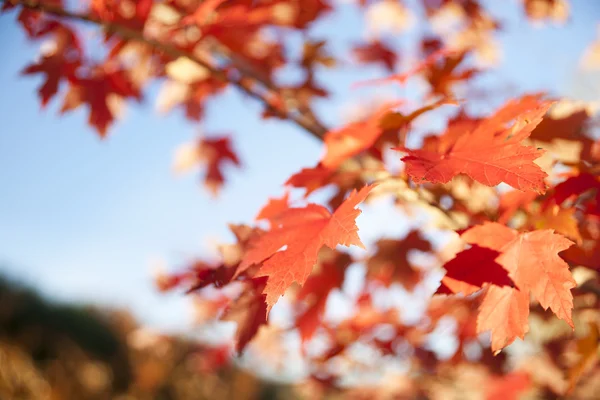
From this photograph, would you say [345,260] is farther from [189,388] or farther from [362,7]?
[189,388]

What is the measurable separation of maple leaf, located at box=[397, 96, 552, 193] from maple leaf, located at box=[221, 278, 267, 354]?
468 millimetres

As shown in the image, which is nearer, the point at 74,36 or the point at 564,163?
the point at 564,163

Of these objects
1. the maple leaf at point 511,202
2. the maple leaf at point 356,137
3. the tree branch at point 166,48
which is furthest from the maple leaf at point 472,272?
the tree branch at point 166,48

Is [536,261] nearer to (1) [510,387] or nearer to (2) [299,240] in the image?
(2) [299,240]

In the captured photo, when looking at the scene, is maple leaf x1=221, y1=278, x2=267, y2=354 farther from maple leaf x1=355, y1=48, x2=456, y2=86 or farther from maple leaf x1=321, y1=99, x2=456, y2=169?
maple leaf x1=355, y1=48, x2=456, y2=86

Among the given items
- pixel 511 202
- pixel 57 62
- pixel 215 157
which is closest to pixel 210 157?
pixel 215 157

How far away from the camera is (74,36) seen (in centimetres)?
166

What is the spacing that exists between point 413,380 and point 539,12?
2518 mm

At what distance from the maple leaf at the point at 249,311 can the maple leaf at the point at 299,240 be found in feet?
0.50

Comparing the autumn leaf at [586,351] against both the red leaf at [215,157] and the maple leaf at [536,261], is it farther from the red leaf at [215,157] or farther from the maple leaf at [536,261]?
the red leaf at [215,157]

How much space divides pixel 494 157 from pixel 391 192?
0.40m

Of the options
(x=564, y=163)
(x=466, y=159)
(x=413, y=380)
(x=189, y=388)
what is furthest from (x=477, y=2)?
(x=189, y=388)

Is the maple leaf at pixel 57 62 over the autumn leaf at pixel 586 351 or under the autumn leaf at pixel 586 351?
over

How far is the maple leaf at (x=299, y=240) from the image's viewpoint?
0.66 m
